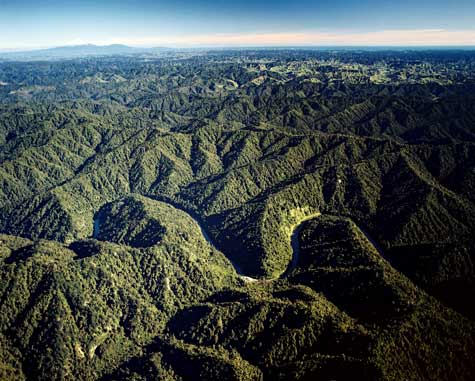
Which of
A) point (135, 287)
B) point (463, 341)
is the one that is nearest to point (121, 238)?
point (135, 287)

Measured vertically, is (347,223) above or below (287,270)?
above

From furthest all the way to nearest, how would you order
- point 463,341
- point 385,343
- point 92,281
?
point 92,281 → point 463,341 → point 385,343

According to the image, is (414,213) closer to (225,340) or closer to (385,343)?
(385,343)

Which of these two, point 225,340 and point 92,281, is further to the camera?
point 92,281

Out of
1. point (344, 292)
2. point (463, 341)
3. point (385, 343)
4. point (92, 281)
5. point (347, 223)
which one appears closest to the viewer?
point (385, 343)

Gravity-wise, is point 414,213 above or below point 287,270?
above

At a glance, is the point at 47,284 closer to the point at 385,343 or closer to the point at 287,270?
the point at 287,270

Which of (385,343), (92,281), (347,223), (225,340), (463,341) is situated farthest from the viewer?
(347,223)

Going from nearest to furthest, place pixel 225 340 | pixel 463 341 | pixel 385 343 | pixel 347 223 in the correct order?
1. pixel 385 343
2. pixel 463 341
3. pixel 225 340
4. pixel 347 223

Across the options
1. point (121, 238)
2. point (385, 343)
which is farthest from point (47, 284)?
point (385, 343)
